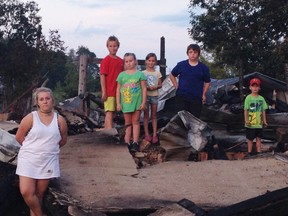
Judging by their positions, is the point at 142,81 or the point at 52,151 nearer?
the point at 52,151

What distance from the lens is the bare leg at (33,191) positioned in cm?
567

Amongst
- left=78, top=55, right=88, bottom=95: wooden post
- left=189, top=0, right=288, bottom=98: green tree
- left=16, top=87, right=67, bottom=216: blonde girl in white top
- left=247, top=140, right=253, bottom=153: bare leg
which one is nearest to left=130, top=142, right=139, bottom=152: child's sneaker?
left=247, top=140, right=253, bottom=153: bare leg

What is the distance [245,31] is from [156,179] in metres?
21.4

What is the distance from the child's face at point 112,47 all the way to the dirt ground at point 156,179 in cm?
182

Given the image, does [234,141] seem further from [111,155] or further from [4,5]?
[4,5]

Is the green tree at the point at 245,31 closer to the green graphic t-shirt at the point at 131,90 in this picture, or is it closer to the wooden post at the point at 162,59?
the wooden post at the point at 162,59

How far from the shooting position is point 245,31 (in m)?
27.2

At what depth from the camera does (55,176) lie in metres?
5.81

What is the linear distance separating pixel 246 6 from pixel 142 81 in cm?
1974

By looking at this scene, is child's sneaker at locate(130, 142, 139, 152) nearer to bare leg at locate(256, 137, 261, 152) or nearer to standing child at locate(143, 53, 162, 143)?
standing child at locate(143, 53, 162, 143)

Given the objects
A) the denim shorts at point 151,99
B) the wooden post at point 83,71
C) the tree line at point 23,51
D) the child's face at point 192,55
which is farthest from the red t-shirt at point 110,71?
the tree line at point 23,51

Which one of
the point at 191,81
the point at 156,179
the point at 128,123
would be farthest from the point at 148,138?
the point at 156,179

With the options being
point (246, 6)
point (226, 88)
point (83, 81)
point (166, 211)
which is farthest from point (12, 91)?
point (166, 211)

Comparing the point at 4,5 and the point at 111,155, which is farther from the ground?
the point at 4,5
